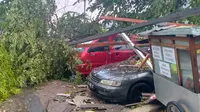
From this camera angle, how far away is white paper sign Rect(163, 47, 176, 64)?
4844mm

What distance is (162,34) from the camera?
491cm

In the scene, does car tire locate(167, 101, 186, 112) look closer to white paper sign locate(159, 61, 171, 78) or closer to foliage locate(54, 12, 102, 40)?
white paper sign locate(159, 61, 171, 78)

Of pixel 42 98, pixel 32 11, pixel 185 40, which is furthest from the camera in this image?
pixel 32 11

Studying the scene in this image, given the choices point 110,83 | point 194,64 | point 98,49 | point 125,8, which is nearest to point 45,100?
point 110,83

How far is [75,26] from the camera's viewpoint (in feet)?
31.3

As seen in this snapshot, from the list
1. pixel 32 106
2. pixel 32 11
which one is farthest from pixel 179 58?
pixel 32 11

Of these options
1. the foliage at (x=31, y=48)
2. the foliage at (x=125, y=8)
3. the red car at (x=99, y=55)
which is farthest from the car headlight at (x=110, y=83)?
the foliage at (x=125, y=8)

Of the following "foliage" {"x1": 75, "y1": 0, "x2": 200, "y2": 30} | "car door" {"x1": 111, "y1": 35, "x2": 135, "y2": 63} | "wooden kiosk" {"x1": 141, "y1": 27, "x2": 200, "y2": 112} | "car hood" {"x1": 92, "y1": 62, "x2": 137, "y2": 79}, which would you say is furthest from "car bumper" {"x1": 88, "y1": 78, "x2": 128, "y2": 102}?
"foliage" {"x1": 75, "y1": 0, "x2": 200, "y2": 30}

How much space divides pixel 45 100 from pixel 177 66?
13.3ft

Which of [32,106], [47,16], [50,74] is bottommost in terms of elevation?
[32,106]

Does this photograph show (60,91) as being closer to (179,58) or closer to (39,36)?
(39,36)

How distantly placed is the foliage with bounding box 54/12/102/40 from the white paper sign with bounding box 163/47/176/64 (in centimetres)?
450

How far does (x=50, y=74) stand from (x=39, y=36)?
4.90 feet

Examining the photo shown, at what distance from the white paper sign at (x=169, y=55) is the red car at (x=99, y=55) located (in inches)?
166
